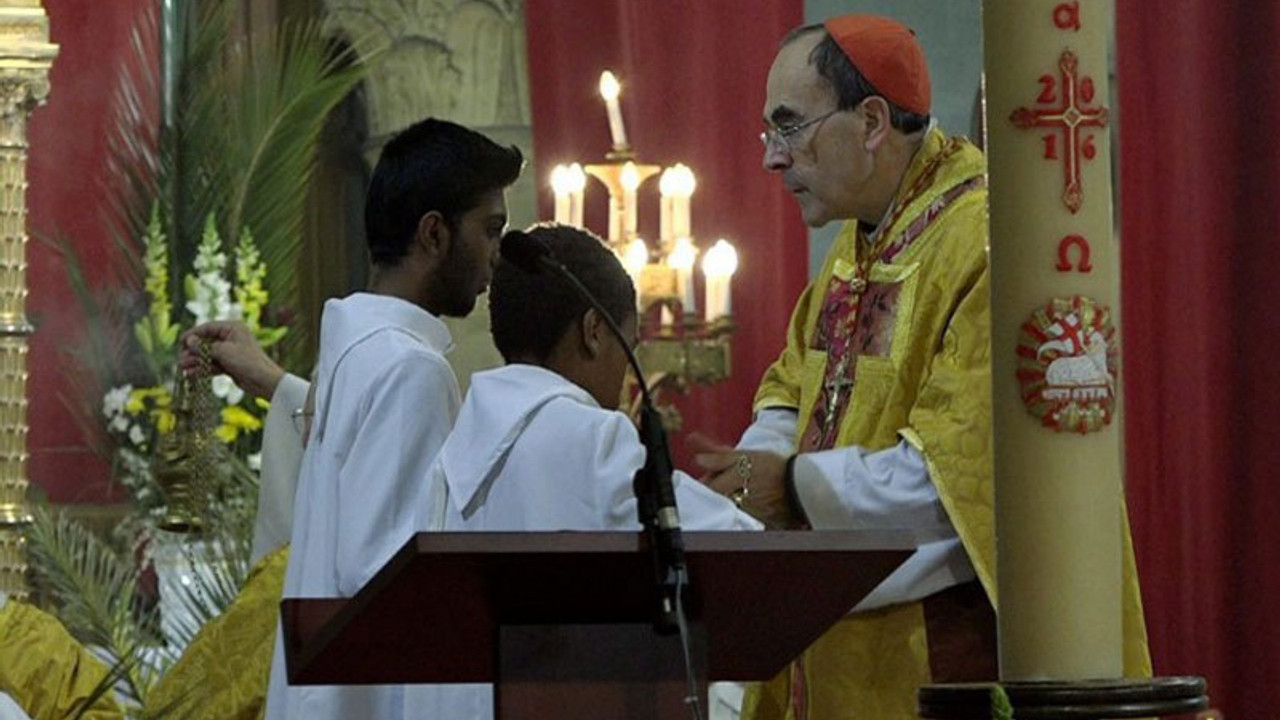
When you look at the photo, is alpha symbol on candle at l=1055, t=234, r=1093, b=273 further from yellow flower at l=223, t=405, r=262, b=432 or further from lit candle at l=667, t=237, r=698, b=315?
yellow flower at l=223, t=405, r=262, b=432

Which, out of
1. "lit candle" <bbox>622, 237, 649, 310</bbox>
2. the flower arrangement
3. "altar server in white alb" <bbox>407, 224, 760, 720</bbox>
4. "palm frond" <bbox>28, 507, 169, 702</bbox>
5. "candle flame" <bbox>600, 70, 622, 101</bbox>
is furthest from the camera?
"candle flame" <bbox>600, 70, 622, 101</bbox>

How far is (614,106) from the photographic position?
315 inches

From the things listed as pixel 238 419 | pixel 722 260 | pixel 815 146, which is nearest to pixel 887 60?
pixel 815 146

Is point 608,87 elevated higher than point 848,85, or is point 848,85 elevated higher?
point 608,87

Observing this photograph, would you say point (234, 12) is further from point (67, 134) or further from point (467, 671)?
point (467, 671)

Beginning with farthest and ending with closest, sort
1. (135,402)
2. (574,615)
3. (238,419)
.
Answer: (135,402) → (238,419) → (574,615)

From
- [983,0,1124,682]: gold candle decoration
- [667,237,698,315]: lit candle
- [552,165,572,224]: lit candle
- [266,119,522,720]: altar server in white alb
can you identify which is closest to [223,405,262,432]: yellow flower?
[552,165,572,224]: lit candle

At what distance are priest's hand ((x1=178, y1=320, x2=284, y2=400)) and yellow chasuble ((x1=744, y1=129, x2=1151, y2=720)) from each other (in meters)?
0.97

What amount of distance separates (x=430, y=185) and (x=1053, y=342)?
3.88 ft

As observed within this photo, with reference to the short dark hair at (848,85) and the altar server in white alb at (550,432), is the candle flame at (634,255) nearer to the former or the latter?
the short dark hair at (848,85)

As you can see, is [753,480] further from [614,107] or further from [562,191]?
[614,107]

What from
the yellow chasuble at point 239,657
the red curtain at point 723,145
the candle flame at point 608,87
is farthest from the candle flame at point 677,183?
the yellow chasuble at point 239,657

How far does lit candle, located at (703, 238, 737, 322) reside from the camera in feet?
24.6

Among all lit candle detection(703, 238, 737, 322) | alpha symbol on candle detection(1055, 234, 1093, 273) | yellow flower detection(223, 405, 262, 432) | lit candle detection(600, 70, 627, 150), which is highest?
lit candle detection(600, 70, 627, 150)
